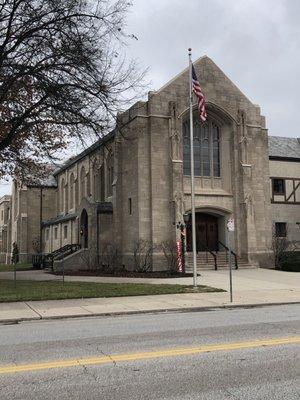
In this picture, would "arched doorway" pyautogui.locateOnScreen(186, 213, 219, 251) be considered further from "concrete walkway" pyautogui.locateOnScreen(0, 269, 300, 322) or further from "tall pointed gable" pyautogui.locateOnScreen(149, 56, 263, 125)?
"concrete walkway" pyautogui.locateOnScreen(0, 269, 300, 322)

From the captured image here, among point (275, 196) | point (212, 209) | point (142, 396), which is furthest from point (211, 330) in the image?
point (275, 196)

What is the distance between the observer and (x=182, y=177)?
3359 cm

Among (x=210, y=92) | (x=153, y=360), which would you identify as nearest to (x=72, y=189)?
(x=210, y=92)

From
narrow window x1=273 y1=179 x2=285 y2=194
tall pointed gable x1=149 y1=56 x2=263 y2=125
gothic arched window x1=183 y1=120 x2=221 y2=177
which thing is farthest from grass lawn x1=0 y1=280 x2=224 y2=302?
narrow window x1=273 y1=179 x2=285 y2=194

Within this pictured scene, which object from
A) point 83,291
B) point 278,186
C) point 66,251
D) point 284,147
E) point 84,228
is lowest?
point 83,291

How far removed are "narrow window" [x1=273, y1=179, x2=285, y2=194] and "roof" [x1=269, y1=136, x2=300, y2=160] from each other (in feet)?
6.93

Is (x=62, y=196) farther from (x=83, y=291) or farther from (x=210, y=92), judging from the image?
(x=83, y=291)

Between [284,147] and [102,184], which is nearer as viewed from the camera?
[102,184]

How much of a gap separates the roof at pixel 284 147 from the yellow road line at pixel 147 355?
3550 centimetres

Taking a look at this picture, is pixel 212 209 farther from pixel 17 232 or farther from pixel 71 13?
pixel 17 232

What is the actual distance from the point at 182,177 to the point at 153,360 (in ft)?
87.2

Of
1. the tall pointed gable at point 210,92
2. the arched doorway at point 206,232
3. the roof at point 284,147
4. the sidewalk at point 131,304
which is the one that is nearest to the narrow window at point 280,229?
the roof at point 284,147

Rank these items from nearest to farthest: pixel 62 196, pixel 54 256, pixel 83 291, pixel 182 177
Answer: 1. pixel 83 291
2. pixel 182 177
3. pixel 54 256
4. pixel 62 196

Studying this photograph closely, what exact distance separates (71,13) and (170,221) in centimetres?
1595
